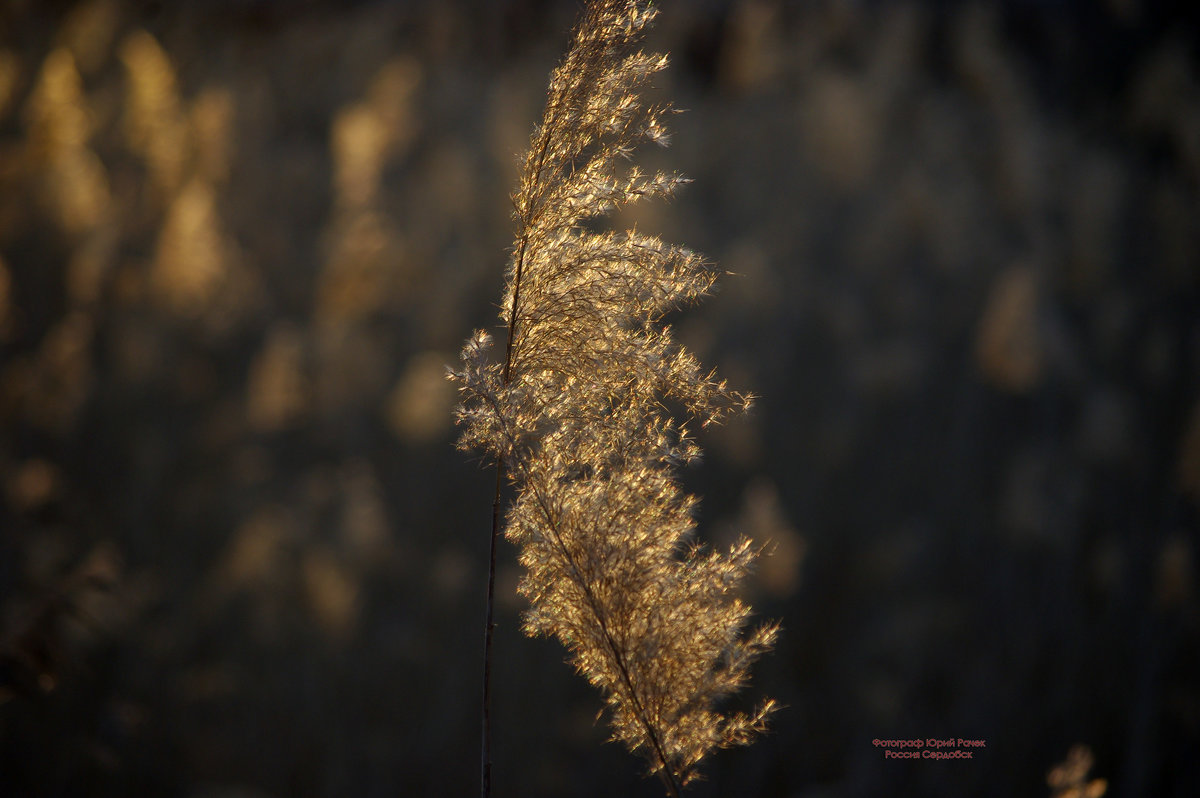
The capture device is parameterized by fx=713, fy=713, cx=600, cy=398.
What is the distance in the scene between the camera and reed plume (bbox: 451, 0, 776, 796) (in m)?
0.99

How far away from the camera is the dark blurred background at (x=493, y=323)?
7941 millimetres

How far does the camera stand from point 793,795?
8.02 m

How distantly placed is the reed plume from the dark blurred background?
204 inches

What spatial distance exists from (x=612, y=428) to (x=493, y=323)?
1027 centimetres

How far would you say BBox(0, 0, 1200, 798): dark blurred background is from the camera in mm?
7941

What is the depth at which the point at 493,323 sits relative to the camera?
11.1 metres

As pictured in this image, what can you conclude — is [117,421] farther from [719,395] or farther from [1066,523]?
[1066,523]

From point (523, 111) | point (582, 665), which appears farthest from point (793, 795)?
point (523, 111)

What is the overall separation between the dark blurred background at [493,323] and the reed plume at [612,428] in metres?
5.17

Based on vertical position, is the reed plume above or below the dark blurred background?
below

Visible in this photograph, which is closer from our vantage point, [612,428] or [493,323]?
[612,428]

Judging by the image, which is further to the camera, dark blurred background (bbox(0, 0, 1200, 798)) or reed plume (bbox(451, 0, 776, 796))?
dark blurred background (bbox(0, 0, 1200, 798))

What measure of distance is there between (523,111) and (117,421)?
7.87 meters

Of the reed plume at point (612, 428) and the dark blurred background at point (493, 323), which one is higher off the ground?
the dark blurred background at point (493, 323)
